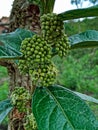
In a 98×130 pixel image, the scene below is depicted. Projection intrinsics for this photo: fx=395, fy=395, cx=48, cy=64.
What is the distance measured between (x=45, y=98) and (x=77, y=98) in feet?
0.22

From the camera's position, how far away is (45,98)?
81 centimetres

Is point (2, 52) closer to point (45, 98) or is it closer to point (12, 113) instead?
point (45, 98)

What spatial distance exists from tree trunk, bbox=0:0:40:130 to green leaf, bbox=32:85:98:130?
0.91 ft

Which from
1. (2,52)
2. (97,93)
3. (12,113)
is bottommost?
(97,93)

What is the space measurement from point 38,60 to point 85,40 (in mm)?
190

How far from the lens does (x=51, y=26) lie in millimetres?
779

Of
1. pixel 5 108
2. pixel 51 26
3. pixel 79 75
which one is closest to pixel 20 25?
pixel 5 108

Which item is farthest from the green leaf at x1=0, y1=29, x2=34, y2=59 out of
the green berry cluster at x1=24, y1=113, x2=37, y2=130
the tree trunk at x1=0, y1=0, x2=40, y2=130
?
the tree trunk at x1=0, y1=0, x2=40, y2=130

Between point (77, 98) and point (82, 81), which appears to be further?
point (82, 81)

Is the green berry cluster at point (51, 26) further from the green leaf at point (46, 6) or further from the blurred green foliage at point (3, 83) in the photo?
the blurred green foliage at point (3, 83)

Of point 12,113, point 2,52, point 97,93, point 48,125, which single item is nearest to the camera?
point 48,125

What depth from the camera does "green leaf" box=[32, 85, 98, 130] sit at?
73 cm

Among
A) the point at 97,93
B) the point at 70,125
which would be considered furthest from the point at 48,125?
the point at 97,93

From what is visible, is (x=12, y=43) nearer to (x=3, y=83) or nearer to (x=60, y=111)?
(x=60, y=111)
